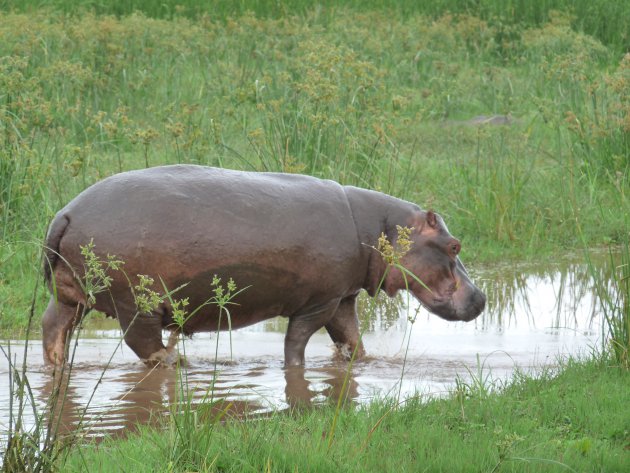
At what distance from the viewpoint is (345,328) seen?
569cm

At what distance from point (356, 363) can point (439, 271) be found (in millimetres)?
562

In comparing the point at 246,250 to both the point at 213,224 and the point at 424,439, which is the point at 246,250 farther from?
the point at 424,439

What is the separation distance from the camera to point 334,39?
41.6 feet

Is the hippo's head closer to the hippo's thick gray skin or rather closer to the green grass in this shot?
the hippo's thick gray skin

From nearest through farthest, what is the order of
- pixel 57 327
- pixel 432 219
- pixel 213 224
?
pixel 213 224 < pixel 57 327 < pixel 432 219

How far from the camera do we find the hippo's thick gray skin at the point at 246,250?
16.1 ft

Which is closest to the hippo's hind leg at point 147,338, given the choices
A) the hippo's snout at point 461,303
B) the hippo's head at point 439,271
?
the hippo's head at point 439,271

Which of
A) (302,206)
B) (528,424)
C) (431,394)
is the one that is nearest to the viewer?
(528,424)

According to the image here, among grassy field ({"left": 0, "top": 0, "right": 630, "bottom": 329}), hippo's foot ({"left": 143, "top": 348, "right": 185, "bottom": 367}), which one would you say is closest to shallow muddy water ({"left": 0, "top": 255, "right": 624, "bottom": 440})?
hippo's foot ({"left": 143, "top": 348, "right": 185, "bottom": 367})

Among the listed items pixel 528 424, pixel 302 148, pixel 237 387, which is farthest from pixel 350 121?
pixel 528 424

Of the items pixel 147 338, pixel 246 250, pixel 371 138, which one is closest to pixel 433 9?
pixel 371 138

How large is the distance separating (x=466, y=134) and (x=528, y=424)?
715cm

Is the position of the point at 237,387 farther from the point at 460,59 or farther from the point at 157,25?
the point at 460,59

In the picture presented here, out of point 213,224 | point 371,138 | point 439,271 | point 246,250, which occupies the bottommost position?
point 439,271
